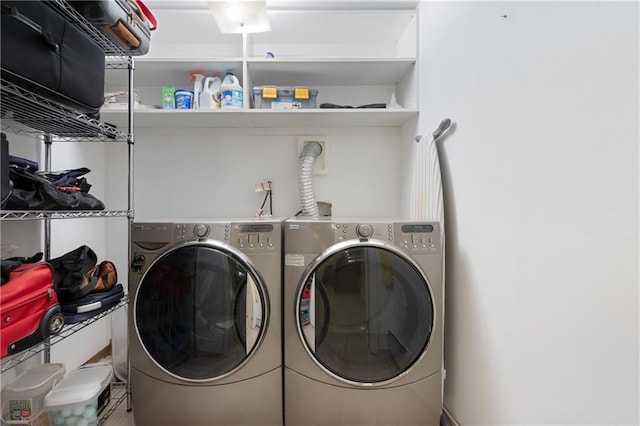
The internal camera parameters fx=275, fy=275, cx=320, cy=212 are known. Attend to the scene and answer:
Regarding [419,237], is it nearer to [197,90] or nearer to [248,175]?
[248,175]

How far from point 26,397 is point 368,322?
1424 millimetres

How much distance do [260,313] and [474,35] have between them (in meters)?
1.46

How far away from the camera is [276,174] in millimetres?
2006

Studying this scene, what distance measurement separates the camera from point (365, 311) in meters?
1.21

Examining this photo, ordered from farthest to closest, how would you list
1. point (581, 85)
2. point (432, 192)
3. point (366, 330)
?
point (432, 192), point (366, 330), point (581, 85)

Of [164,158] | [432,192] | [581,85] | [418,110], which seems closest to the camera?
[581,85]

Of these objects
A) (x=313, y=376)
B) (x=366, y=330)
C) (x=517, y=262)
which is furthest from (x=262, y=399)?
(x=517, y=262)

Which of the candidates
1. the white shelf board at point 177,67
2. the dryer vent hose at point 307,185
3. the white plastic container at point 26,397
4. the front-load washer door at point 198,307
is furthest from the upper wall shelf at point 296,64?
the white plastic container at point 26,397

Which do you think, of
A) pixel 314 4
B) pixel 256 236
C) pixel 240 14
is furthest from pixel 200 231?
pixel 314 4

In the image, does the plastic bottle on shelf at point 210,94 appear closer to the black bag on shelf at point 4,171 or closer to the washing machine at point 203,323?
the washing machine at point 203,323

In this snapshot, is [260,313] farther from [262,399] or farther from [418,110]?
[418,110]

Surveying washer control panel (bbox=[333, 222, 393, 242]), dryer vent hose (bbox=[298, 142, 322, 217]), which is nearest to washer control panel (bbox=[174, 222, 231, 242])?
washer control panel (bbox=[333, 222, 393, 242])

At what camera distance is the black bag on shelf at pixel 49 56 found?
0.82 m

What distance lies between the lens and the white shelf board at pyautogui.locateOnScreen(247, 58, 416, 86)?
1.63m
